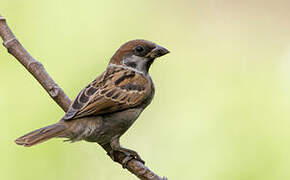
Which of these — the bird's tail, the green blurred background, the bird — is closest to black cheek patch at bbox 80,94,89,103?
the bird

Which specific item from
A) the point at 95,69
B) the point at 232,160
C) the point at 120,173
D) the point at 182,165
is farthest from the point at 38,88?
the point at 232,160

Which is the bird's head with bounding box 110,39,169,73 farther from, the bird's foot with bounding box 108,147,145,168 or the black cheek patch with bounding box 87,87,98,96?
the bird's foot with bounding box 108,147,145,168

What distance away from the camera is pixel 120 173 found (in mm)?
4980

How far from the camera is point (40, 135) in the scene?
3.65m

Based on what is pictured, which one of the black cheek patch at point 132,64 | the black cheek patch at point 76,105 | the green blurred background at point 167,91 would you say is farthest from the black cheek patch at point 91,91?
the green blurred background at point 167,91

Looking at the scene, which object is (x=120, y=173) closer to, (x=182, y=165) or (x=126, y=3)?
(x=182, y=165)

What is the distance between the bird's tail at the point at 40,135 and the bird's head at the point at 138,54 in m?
0.85

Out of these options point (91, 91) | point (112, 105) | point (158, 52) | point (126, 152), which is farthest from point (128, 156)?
point (158, 52)

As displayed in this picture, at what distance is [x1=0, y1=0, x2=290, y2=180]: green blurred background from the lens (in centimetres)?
484

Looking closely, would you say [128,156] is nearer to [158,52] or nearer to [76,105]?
[76,105]

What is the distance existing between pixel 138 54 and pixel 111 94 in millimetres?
461

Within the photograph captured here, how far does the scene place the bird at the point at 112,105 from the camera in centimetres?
384

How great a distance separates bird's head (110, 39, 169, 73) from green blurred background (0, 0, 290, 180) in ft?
2.46

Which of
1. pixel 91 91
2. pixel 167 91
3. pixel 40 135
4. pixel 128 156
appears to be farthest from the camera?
pixel 167 91
